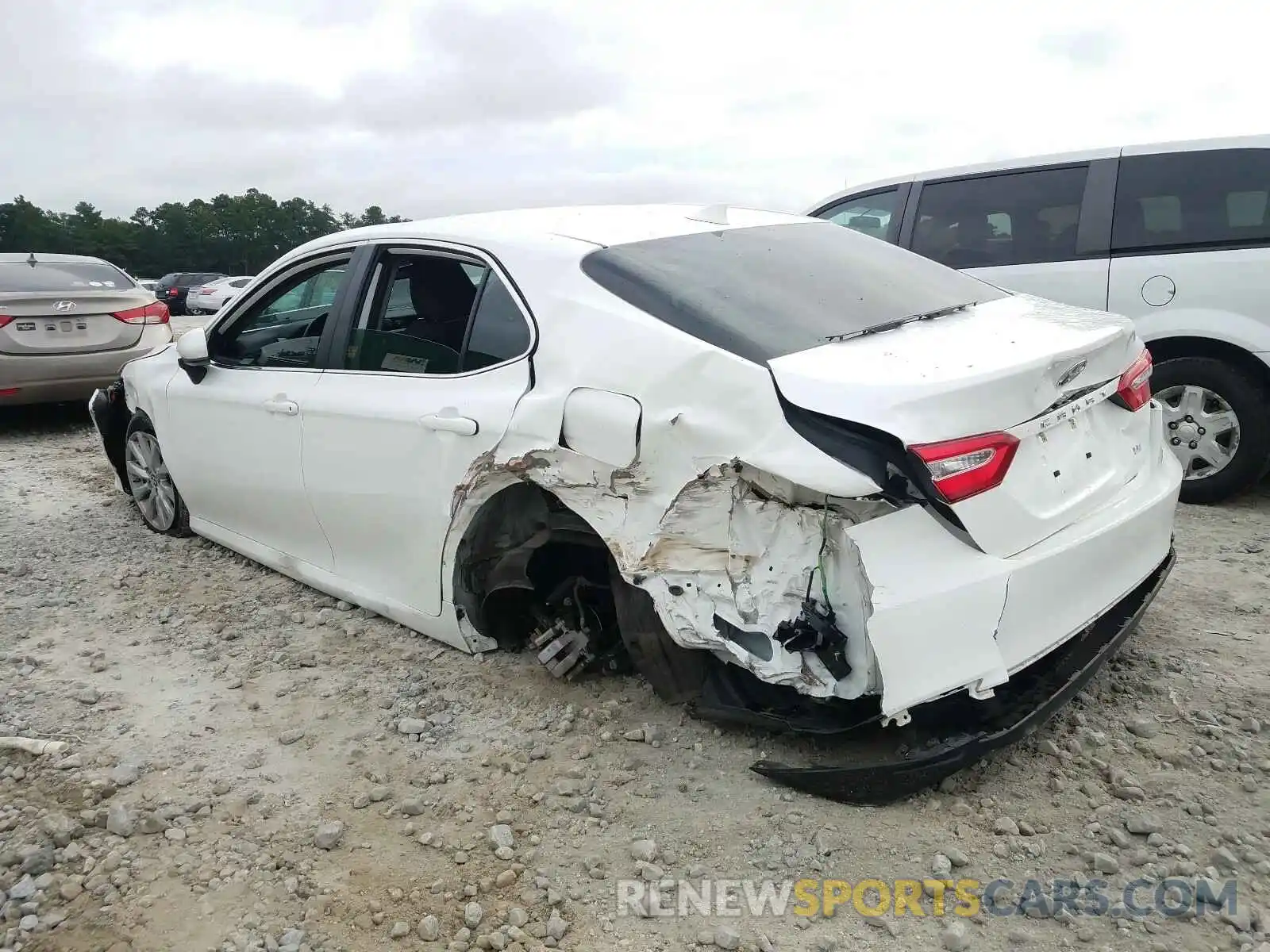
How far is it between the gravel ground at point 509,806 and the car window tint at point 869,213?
10.5 feet

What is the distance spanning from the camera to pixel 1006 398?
230 cm

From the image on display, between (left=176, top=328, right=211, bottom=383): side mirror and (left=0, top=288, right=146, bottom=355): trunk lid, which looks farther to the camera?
(left=0, top=288, right=146, bottom=355): trunk lid

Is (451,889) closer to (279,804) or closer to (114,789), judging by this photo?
(279,804)

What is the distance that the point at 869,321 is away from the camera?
9.03 feet

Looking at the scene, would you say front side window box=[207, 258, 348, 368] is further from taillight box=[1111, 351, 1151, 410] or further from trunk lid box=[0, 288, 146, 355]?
trunk lid box=[0, 288, 146, 355]

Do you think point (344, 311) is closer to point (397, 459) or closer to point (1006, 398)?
point (397, 459)

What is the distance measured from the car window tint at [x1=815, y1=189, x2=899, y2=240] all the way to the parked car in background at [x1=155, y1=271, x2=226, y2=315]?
27567mm

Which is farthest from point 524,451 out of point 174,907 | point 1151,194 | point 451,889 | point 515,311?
point 1151,194

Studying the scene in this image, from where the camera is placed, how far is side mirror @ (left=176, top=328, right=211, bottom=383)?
4.21 m

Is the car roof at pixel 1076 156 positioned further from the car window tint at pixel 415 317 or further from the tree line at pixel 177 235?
the tree line at pixel 177 235

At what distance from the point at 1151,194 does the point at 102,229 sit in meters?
62.6

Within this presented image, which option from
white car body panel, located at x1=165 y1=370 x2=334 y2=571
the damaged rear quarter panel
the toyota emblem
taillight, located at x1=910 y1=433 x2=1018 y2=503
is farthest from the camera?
white car body panel, located at x1=165 y1=370 x2=334 y2=571

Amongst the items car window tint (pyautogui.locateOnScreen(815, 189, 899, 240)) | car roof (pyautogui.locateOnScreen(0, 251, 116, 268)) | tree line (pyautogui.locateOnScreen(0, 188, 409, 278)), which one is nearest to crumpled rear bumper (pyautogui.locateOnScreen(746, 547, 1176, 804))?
car window tint (pyautogui.locateOnScreen(815, 189, 899, 240))

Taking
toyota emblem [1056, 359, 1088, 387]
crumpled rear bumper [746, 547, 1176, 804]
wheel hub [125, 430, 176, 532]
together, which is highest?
toyota emblem [1056, 359, 1088, 387]
